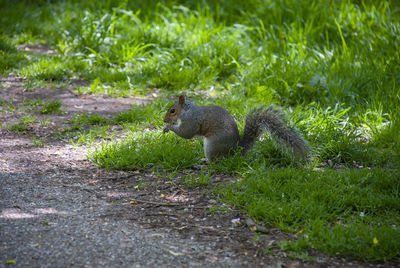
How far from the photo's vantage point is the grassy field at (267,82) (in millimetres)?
2803

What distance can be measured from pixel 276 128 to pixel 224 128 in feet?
1.35

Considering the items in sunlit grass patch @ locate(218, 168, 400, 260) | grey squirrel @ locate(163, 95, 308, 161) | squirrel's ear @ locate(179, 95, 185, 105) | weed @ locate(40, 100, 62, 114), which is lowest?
weed @ locate(40, 100, 62, 114)

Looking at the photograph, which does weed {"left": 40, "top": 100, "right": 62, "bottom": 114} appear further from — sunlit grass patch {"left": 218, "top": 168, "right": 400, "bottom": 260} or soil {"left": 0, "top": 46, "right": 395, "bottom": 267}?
sunlit grass patch {"left": 218, "top": 168, "right": 400, "bottom": 260}

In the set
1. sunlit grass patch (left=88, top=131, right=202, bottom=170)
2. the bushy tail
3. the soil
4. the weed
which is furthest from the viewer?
the weed

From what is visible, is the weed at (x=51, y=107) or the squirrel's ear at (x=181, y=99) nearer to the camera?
the squirrel's ear at (x=181, y=99)

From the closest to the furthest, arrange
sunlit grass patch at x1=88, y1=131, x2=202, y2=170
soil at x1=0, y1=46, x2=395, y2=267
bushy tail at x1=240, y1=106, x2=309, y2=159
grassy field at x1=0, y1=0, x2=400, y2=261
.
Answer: soil at x1=0, y1=46, x2=395, y2=267
grassy field at x1=0, y1=0, x2=400, y2=261
bushy tail at x1=240, y1=106, x2=309, y2=159
sunlit grass patch at x1=88, y1=131, x2=202, y2=170

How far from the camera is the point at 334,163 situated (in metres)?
3.59

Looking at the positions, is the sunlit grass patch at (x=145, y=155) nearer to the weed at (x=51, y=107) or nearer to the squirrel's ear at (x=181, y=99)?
the squirrel's ear at (x=181, y=99)

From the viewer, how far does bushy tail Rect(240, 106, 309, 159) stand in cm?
319

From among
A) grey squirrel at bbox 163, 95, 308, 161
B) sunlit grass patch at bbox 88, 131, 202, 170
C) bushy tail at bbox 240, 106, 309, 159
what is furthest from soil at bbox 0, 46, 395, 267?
bushy tail at bbox 240, 106, 309, 159

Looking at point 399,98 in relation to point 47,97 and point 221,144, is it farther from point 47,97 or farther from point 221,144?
point 47,97

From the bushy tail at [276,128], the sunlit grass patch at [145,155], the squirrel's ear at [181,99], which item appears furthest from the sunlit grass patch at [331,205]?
the squirrel's ear at [181,99]

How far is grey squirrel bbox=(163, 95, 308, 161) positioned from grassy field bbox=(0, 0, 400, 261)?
14 centimetres

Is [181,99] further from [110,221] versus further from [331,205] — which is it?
[331,205]
